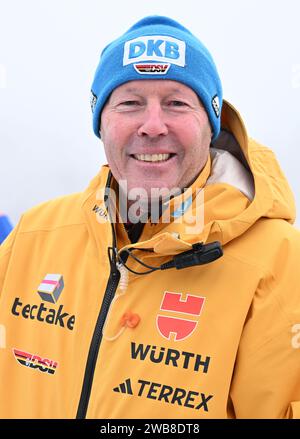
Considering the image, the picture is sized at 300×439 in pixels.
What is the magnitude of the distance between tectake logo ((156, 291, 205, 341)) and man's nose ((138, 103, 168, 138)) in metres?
0.47

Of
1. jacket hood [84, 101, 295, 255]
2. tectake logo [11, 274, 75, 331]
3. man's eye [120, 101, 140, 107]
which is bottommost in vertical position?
tectake logo [11, 274, 75, 331]

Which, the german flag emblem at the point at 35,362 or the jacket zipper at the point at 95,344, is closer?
the jacket zipper at the point at 95,344

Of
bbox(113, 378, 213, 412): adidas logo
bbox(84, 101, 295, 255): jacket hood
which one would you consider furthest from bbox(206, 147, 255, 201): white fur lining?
bbox(113, 378, 213, 412): adidas logo

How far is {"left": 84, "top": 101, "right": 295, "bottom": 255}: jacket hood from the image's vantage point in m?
1.48

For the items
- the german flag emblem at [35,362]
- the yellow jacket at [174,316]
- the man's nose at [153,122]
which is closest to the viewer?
the yellow jacket at [174,316]

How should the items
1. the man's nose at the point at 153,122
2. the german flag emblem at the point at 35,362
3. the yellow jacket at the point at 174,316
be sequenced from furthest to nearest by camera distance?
the german flag emblem at the point at 35,362 → the man's nose at the point at 153,122 → the yellow jacket at the point at 174,316

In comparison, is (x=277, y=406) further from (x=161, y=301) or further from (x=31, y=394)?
(x=31, y=394)

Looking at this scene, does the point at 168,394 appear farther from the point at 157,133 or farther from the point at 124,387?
the point at 157,133

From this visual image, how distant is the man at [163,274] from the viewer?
142 centimetres

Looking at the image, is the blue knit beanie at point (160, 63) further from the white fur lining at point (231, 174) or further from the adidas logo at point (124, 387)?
the adidas logo at point (124, 387)

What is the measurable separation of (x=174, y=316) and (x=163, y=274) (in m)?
0.13

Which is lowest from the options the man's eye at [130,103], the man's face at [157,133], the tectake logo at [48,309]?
the tectake logo at [48,309]

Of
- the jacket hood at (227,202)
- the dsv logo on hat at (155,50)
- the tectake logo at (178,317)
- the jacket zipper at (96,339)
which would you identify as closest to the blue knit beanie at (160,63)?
the dsv logo on hat at (155,50)

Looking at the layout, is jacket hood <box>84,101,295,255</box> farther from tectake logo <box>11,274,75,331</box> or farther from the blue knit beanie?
tectake logo <box>11,274,75,331</box>
